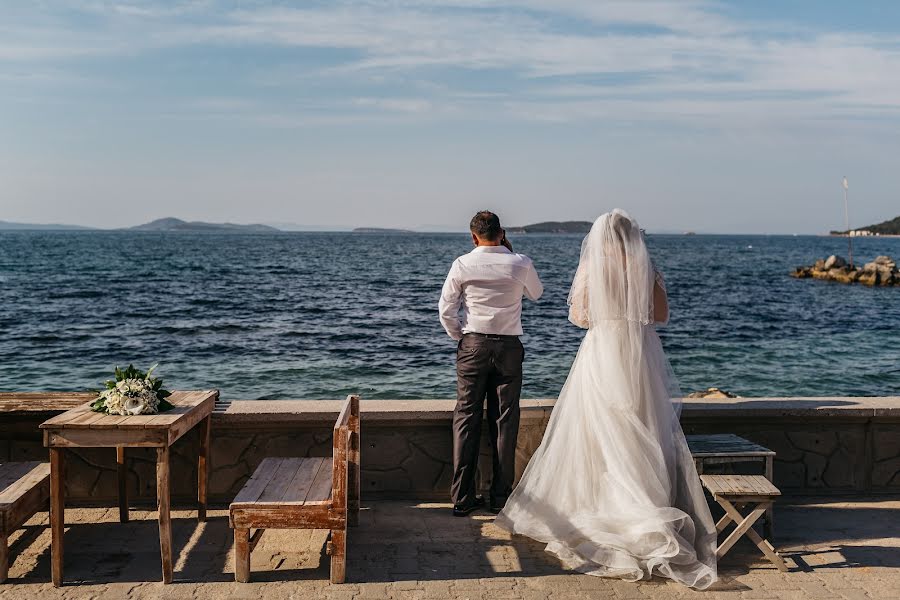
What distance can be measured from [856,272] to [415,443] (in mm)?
57652

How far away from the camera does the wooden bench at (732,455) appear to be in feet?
17.1

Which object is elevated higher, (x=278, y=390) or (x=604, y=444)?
(x=604, y=444)

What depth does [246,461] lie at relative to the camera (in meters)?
5.89

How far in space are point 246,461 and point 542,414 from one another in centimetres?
207

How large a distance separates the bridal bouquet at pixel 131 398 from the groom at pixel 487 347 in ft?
6.13

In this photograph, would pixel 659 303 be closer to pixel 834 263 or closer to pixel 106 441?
pixel 106 441

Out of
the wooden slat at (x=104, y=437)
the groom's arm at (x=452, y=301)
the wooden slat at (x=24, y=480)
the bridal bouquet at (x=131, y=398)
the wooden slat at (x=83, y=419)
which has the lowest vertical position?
the wooden slat at (x=24, y=480)

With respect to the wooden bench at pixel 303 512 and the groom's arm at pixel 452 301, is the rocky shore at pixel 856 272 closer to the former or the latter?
the groom's arm at pixel 452 301

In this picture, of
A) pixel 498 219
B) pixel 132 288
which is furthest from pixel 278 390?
pixel 132 288

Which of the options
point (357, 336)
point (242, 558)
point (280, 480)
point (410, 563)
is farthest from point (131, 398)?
point (357, 336)

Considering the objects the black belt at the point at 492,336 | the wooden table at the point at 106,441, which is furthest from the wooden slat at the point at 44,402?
the black belt at the point at 492,336

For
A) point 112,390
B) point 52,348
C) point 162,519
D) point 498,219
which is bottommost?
point 52,348

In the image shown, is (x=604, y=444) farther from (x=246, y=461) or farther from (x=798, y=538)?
(x=246, y=461)

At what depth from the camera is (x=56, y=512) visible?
4.57 m
